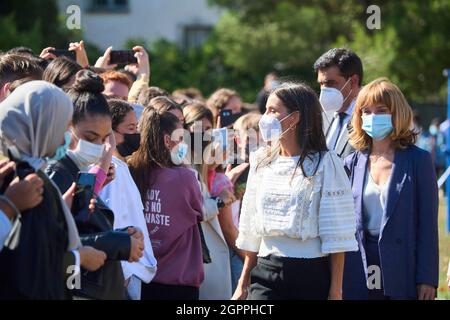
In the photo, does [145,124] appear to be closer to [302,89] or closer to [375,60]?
[302,89]

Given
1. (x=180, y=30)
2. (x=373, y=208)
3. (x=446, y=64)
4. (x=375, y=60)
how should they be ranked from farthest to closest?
1. (x=180, y=30)
2. (x=446, y=64)
3. (x=375, y=60)
4. (x=373, y=208)

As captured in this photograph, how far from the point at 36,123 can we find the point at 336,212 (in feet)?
5.86

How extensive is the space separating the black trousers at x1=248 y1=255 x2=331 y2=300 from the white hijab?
136 centimetres

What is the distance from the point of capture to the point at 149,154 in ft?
19.3

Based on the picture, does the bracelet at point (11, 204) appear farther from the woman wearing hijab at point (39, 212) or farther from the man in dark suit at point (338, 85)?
the man in dark suit at point (338, 85)

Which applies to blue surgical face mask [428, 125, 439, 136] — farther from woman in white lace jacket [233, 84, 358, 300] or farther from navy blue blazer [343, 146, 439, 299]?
woman in white lace jacket [233, 84, 358, 300]

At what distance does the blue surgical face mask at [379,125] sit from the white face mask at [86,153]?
1.83 metres

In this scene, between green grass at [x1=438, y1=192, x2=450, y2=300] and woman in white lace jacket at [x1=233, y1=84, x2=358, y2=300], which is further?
green grass at [x1=438, y1=192, x2=450, y2=300]

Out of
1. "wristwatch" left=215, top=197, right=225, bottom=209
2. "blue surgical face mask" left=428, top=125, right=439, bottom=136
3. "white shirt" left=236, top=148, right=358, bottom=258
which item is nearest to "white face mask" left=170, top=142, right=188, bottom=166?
"wristwatch" left=215, top=197, right=225, bottom=209

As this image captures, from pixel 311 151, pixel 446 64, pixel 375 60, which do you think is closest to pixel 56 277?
pixel 311 151

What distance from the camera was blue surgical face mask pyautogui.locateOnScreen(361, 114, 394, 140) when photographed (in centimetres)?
577

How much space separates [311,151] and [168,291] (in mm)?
1351

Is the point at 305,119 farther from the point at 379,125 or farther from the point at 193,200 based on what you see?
the point at 193,200

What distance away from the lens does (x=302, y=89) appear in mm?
5250
